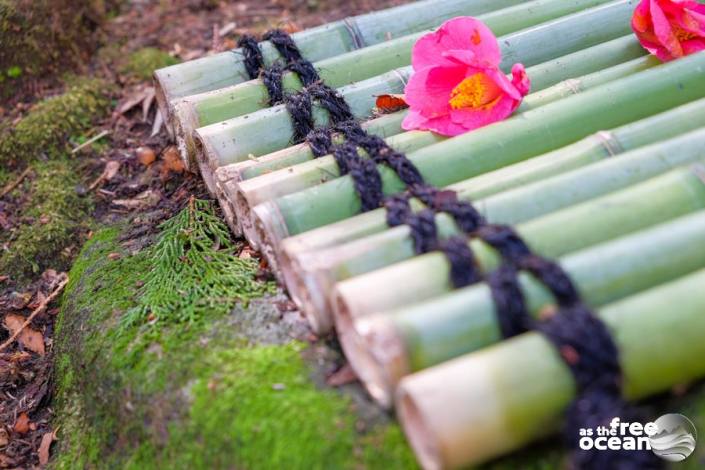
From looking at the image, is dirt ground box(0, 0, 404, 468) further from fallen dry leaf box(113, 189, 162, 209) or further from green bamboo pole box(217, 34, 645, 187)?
green bamboo pole box(217, 34, 645, 187)

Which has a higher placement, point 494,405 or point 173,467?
point 494,405

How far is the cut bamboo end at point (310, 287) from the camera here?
2.03 meters

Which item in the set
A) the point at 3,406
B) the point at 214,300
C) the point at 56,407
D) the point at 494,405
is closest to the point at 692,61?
the point at 494,405

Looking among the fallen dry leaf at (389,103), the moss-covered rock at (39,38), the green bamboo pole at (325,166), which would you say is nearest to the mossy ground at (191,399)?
the green bamboo pole at (325,166)

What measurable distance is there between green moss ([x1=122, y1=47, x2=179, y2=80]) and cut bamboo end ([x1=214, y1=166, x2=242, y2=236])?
1492 mm

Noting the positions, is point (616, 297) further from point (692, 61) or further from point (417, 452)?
point (692, 61)

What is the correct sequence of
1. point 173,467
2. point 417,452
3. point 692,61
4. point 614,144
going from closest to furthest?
point 417,452 < point 173,467 < point 614,144 < point 692,61

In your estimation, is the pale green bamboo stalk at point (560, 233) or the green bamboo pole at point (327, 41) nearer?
the pale green bamboo stalk at point (560, 233)

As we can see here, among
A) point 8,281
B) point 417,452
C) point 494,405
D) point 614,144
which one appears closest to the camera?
point 494,405

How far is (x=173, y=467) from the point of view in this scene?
2088 mm

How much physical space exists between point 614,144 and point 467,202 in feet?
1.71

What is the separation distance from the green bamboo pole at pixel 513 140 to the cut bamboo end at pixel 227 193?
231mm

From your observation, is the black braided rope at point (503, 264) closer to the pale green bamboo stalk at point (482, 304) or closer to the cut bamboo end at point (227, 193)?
the pale green bamboo stalk at point (482, 304)

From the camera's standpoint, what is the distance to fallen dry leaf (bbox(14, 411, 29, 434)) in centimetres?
261
